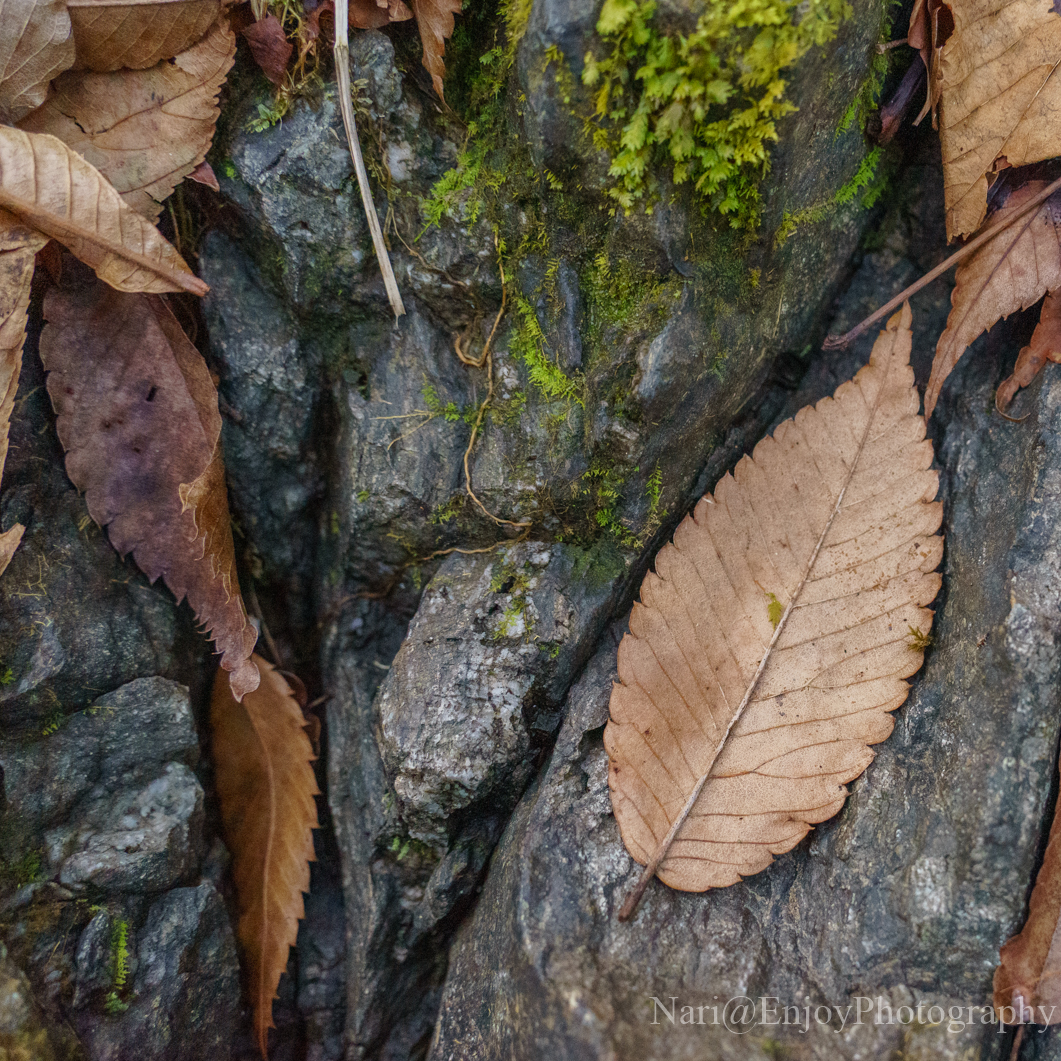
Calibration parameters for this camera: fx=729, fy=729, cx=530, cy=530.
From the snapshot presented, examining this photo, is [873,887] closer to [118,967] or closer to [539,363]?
[539,363]

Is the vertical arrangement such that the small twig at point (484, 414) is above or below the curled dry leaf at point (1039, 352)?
above

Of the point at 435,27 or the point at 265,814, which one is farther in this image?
the point at 265,814

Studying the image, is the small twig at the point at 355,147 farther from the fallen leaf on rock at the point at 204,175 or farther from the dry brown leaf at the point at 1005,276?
the dry brown leaf at the point at 1005,276

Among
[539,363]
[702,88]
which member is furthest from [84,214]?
[702,88]

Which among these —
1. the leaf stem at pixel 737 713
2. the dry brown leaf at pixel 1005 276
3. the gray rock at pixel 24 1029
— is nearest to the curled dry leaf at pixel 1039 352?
the dry brown leaf at pixel 1005 276

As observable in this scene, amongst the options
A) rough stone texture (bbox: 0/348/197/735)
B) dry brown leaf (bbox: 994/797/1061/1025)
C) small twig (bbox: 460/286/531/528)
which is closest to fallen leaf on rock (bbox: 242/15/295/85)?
small twig (bbox: 460/286/531/528)

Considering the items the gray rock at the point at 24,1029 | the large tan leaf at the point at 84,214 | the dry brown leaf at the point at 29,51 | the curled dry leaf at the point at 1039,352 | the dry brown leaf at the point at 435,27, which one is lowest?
the gray rock at the point at 24,1029

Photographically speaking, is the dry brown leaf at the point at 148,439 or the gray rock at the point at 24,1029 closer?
the gray rock at the point at 24,1029
